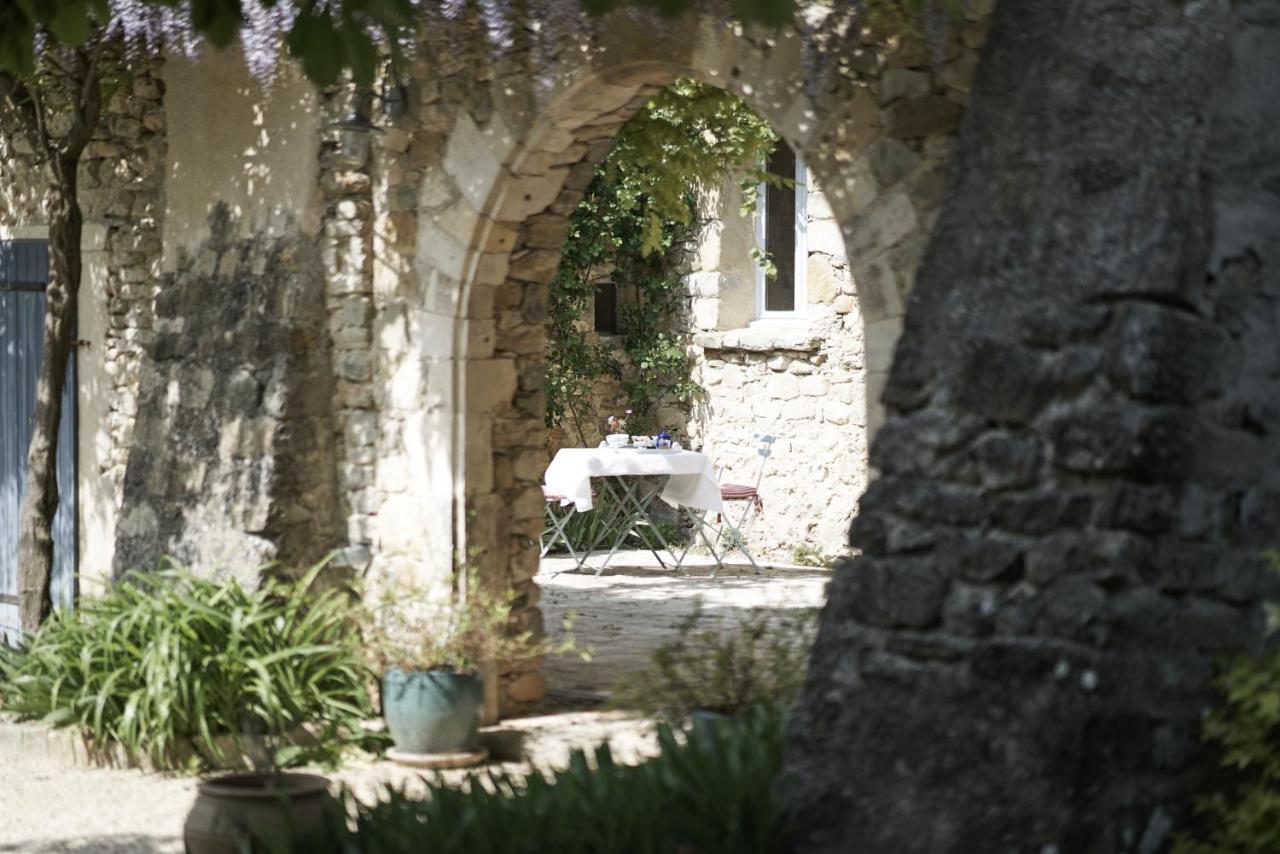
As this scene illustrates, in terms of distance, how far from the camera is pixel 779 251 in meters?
11.9

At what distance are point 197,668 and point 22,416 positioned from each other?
8.06ft

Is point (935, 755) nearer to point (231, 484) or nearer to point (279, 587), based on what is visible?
point (279, 587)

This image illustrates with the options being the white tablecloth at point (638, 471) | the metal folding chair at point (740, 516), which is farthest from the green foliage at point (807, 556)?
the white tablecloth at point (638, 471)

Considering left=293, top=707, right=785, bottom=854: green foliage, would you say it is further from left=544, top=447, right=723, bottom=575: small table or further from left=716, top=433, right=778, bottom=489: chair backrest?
left=716, top=433, right=778, bottom=489: chair backrest

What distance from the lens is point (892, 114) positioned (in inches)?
189

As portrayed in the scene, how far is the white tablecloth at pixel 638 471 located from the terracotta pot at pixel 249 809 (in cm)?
602

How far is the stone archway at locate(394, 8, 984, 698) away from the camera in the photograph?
4781mm

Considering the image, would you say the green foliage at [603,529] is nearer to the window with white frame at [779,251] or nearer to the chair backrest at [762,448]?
the chair backrest at [762,448]

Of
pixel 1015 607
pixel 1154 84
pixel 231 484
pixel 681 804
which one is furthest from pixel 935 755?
pixel 231 484

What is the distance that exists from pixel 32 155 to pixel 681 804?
561 centimetres

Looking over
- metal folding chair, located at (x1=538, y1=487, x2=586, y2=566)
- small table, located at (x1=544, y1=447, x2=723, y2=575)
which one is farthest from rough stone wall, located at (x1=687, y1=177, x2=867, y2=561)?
metal folding chair, located at (x1=538, y1=487, x2=586, y2=566)

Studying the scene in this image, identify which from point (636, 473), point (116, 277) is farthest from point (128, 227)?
point (636, 473)

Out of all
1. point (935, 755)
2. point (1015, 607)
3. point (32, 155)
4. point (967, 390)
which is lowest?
point (935, 755)

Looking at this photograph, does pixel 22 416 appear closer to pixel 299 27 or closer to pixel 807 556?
pixel 299 27
